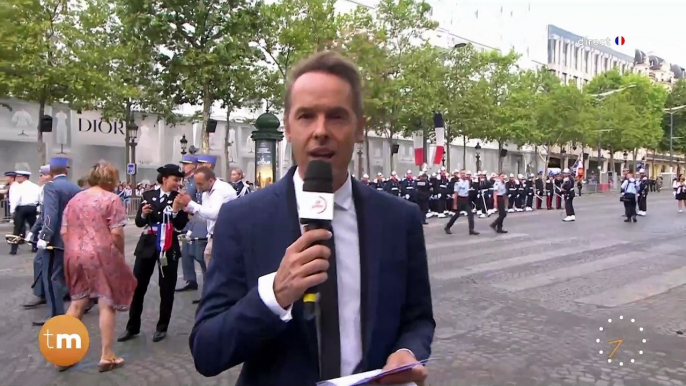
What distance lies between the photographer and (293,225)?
1.71m

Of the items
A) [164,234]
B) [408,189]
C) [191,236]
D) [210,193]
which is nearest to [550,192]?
[408,189]

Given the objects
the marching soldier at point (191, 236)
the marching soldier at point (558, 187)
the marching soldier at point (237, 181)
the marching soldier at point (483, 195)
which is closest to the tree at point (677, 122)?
the marching soldier at point (558, 187)

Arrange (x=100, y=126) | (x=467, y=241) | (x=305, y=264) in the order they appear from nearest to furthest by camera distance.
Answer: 1. (x=305, y=264)
2. (x=467, y=241)
3. (x=100, y=126)

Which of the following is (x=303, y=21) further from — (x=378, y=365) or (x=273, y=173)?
(x=378, y=365)

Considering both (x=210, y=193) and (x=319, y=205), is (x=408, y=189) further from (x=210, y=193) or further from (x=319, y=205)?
(x=319, y=205)

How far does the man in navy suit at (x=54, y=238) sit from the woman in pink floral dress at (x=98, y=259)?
0.91 metres

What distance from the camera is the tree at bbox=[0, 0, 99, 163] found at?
23109 millimetres

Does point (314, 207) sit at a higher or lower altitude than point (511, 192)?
higher

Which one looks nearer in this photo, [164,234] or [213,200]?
[164,234]

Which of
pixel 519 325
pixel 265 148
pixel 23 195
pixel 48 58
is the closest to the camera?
pixel 519 325

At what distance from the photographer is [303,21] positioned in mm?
28688

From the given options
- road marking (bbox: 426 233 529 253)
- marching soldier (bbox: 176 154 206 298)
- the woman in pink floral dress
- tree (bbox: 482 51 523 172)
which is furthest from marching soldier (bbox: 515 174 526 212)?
the woman in pink floral dress

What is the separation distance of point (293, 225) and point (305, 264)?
23 cm

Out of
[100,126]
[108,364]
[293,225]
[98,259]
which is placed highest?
[100,126]
